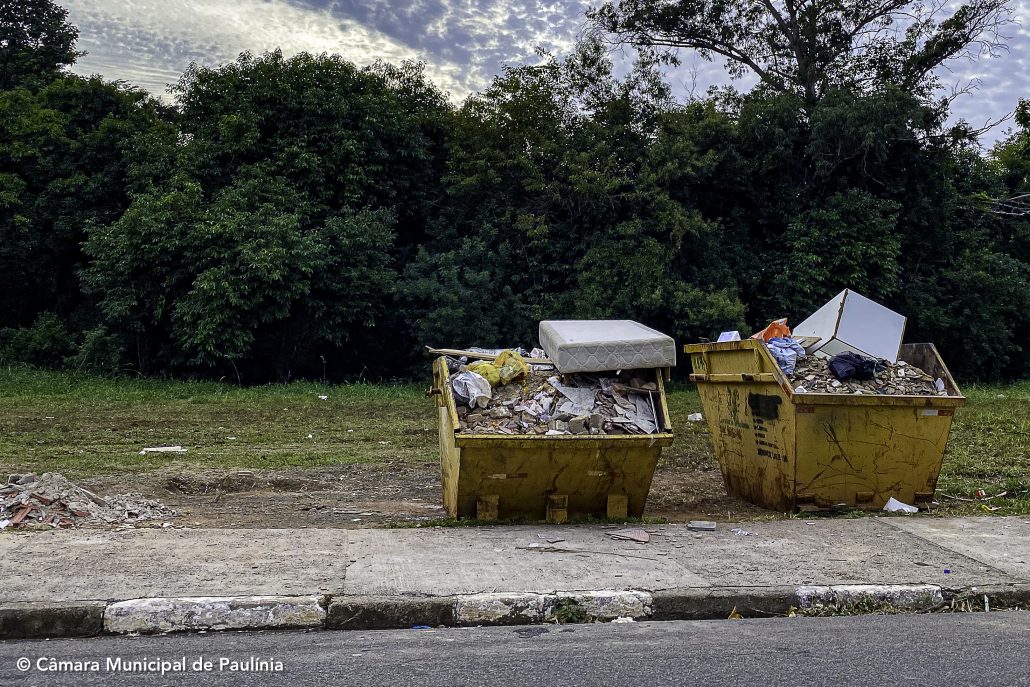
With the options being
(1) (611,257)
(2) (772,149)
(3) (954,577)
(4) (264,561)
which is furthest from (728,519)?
(2) (772,149)

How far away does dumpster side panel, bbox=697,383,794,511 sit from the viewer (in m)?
8.09

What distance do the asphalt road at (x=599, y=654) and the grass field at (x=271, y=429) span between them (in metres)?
4.18

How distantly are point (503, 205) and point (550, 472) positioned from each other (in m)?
17.6

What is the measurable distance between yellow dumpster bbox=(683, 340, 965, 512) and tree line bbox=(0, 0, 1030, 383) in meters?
13.1

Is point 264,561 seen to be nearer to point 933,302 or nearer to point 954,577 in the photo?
point 954,577

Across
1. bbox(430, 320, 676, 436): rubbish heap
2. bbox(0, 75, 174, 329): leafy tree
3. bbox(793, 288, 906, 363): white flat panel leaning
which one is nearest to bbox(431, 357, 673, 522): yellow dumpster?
bbox(430, 320, 676, 436): rubbish heap

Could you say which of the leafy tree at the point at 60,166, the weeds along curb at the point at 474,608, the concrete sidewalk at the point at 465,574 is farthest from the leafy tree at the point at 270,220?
the weeds along curb at the point at 474,608

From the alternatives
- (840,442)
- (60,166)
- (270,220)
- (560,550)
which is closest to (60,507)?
(560,550)

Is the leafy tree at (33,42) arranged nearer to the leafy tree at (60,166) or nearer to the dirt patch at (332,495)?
the leafy tree at (60,166)

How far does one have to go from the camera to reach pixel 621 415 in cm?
732

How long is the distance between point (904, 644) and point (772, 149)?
20615mm

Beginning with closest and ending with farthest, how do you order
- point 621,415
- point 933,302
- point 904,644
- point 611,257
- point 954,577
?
point 904,644 → point 954,577 → point 621,415 → point 611,257 → point 933,302

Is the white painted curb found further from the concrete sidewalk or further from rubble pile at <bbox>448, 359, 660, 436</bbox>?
rubble pile at <bbox>448, 359, 660, 436</bbox>

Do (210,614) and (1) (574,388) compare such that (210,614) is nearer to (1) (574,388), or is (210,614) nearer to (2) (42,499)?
(2) (42,499)
